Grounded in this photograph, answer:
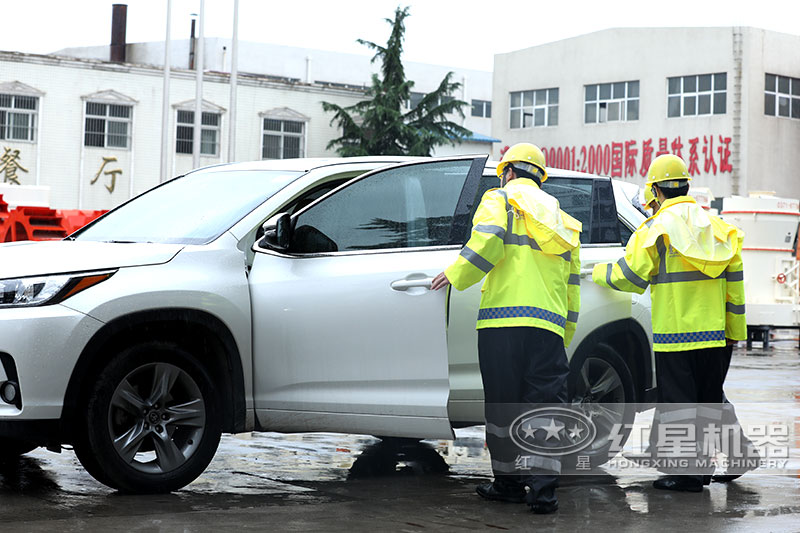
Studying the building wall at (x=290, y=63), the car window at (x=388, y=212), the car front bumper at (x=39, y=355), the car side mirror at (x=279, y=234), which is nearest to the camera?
the car front bumper at (x=39, y=355)

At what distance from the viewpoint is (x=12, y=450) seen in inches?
288

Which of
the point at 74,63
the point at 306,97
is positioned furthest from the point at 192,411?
the point at 306,97

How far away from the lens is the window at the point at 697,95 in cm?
4747

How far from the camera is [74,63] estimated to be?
148 ft

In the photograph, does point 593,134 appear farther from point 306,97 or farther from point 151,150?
point 151,150

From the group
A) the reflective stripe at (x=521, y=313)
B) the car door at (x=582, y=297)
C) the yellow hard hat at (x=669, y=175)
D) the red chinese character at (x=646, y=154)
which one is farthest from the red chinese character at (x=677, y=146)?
the reflective stripe at (x=521, y=313)

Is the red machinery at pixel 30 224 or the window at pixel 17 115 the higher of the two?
the window at pixel 17 115

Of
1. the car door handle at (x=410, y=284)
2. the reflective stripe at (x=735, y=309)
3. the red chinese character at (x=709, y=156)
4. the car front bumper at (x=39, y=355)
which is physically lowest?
the car front bumper at (x=39, y=355)

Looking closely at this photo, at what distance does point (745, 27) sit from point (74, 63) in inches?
969

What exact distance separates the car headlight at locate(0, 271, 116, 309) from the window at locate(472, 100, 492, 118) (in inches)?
2730

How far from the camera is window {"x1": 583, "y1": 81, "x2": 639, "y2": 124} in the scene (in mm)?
50406

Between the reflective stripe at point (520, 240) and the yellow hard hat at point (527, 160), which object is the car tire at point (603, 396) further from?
the yellow hard hat at point (527, 160)

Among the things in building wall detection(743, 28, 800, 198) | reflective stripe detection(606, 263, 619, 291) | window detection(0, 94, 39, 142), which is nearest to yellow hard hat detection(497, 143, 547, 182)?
reflective stripe detection(606, 263, 619, 291)

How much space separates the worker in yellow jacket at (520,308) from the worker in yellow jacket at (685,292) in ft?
2.38
